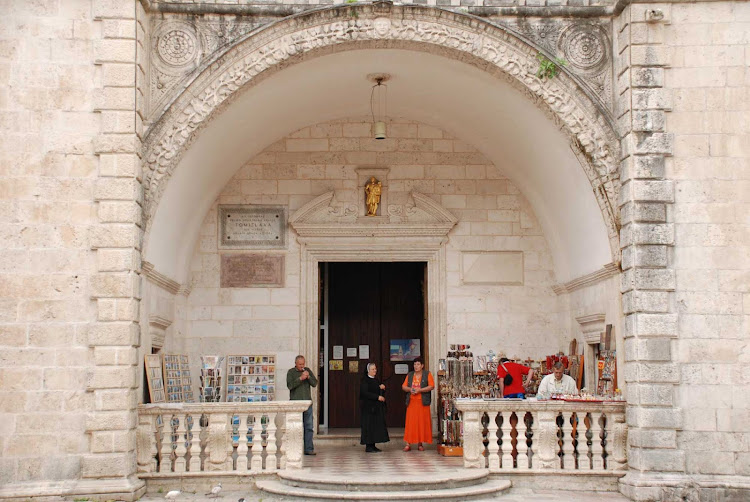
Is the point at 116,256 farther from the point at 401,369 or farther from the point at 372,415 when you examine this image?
the point at 401,369

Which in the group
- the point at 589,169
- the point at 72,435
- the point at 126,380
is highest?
the point at 589,169

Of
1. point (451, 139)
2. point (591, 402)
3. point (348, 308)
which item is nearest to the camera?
point (591, 402)

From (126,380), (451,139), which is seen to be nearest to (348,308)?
(451,139)

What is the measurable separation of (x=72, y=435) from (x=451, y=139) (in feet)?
19.6

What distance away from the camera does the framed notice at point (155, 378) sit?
8.73m

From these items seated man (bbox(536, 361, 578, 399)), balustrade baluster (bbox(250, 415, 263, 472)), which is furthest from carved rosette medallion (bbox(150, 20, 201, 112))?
seated man (bbox(536, 361, 578, 399))

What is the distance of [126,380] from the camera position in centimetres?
807

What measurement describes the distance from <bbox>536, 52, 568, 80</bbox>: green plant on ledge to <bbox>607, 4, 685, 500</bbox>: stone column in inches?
23.5

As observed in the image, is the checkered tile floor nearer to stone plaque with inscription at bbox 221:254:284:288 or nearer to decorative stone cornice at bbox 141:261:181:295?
stone plaque with inscription at bbox 221:254:284:288

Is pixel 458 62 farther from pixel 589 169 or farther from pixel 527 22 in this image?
pixel 589 169

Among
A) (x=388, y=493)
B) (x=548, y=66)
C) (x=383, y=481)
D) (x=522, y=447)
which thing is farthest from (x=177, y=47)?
(x=522, y=447)

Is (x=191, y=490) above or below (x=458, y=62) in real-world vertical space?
below

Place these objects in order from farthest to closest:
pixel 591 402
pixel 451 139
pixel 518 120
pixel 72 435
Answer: pixel 451 139 → pixel 518 120 → pixel 591 402 → pixel 72 435

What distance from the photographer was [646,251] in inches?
330
